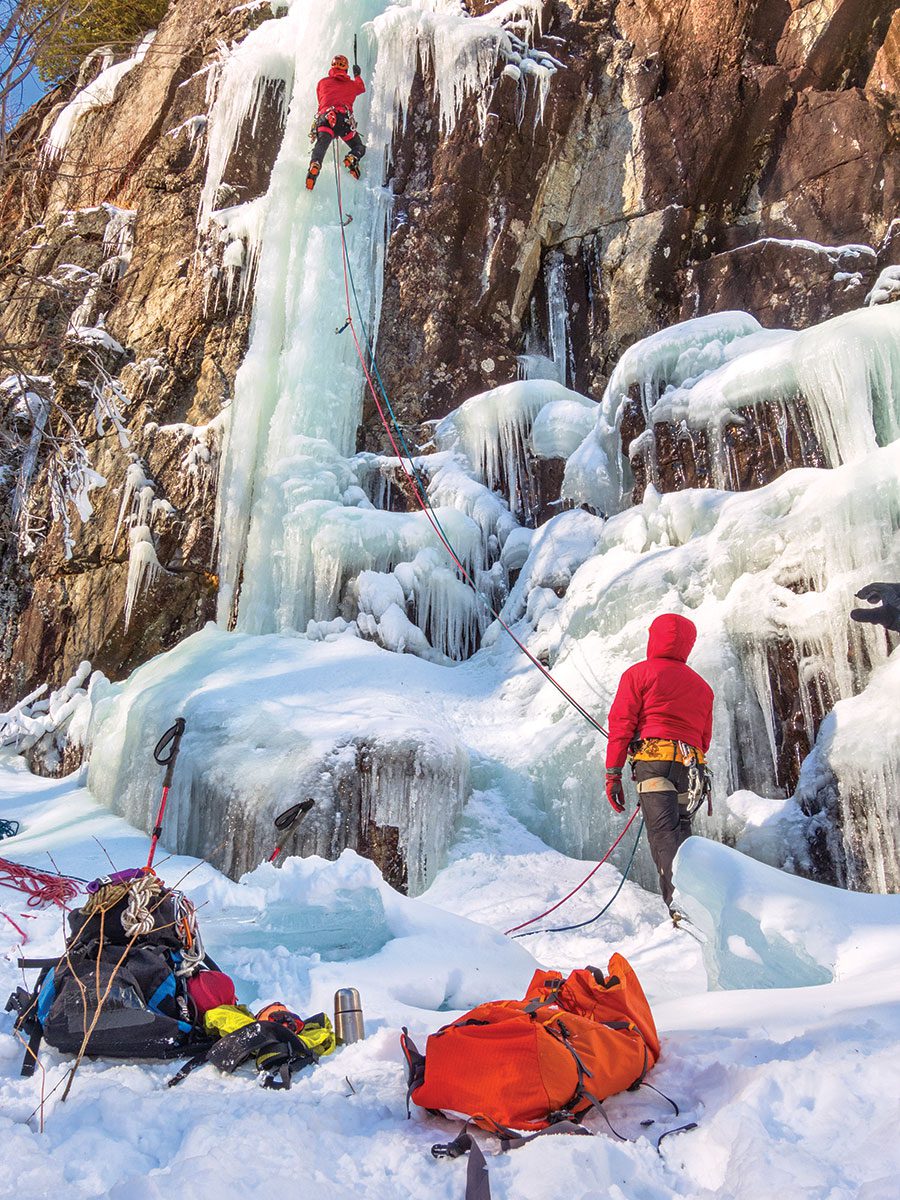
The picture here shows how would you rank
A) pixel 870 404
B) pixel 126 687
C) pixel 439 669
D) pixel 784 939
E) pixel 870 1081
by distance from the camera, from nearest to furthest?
pixel 870 1081 < pixel 784 939 < pixel 870 404 < pixel 439 669 < pixel 126 687

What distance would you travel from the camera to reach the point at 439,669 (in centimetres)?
748

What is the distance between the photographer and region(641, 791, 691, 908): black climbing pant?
4262mm

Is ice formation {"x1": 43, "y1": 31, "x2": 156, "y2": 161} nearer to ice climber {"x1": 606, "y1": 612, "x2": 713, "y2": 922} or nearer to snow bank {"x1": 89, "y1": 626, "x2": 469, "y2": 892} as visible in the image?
snow bank {"x1": 89, "y1": 626, "x2": 469, "y2": 892}

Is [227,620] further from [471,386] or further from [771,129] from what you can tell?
[771,129]

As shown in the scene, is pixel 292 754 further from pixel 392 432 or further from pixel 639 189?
pixel 639 189

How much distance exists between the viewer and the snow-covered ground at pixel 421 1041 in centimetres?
161

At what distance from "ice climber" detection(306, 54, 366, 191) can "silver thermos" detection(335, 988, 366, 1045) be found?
9.44 meters

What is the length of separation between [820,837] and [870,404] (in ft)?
9.85

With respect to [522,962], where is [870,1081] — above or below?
above

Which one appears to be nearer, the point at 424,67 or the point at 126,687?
the point at 126,687

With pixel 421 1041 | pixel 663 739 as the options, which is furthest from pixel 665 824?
pixel 421 1041

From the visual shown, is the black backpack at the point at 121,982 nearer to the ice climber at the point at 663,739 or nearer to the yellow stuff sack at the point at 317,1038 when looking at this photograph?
the yellow stuff sack at the point at 317,1038

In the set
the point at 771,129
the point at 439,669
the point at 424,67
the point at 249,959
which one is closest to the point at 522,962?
the point at 249,959

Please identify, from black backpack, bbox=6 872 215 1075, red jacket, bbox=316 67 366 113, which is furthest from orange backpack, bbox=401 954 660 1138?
red jacket, bbox=316 67 366 113
